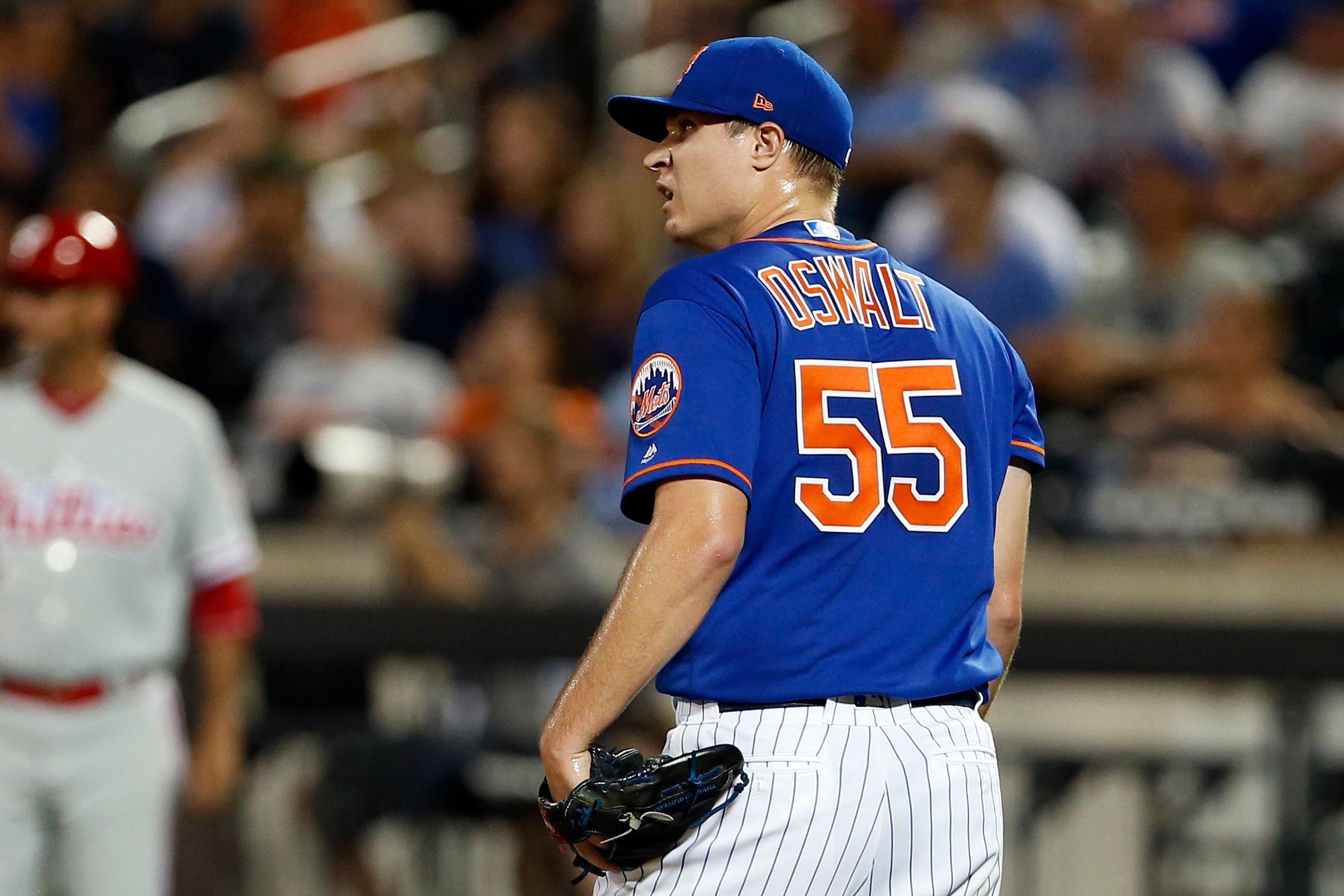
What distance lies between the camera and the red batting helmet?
4.73 metres

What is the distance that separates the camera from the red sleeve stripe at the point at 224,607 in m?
5.05

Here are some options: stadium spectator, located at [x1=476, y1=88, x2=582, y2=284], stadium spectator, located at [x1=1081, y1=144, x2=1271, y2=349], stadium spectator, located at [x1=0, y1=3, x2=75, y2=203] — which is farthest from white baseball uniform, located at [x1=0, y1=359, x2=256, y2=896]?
stadium spectator, located at [x1=0, y1=3, x2=75, y2=203]

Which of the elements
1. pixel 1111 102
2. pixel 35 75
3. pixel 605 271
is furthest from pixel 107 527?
pixel 35 75

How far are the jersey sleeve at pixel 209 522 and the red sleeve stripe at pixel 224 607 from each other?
17mm

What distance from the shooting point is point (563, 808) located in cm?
249

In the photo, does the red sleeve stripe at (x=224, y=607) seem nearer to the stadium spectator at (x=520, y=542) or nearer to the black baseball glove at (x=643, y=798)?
the stadium spectator at (x=520, y=542)

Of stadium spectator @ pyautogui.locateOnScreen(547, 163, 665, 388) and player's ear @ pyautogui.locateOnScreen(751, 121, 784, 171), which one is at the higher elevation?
player's ear @ pyautogui.locateOnScreen(751, 121, 784, 171)

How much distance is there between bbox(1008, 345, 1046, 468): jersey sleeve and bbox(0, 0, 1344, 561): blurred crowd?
3.42 m

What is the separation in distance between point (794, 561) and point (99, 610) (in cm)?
273

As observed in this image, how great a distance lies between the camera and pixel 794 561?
2.55 meters

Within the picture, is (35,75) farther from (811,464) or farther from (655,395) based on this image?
(811,464)

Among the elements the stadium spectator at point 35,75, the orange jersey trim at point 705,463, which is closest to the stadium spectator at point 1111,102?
the stadium spectator at point 35,75

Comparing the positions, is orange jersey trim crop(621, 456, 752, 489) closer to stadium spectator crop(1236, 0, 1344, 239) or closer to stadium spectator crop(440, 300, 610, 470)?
stadium spectator crop(440, 300, 610, 470)

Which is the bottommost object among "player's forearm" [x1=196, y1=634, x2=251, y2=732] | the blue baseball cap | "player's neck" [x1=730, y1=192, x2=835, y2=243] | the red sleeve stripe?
"player's forearm" [x1=196, y1=634, x2=251, y2=732]
